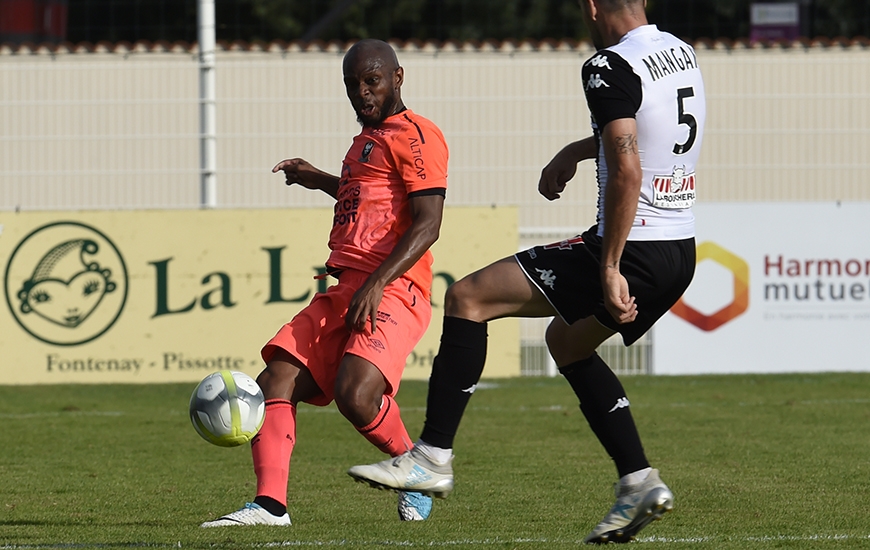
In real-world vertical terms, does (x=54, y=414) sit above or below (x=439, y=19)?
below

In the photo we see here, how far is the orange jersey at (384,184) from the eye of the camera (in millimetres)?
4977

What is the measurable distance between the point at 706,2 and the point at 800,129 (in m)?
10.6

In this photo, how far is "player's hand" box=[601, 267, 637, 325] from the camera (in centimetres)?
401

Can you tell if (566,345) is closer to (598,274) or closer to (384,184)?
(598,274)

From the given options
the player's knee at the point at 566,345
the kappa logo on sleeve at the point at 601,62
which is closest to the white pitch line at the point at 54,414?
the player's knee at the point at 566,345

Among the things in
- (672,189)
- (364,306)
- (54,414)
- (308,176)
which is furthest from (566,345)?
(54,414)

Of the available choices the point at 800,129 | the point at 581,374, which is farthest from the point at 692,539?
the point at 800,129

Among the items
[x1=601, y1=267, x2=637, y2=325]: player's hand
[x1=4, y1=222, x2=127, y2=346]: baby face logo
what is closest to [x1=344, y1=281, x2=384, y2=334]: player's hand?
[x1=601, y1=267, x2=637, y2=325]: player's hand

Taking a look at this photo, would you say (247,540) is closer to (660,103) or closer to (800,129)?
(660,103)

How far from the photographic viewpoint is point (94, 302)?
1119cm

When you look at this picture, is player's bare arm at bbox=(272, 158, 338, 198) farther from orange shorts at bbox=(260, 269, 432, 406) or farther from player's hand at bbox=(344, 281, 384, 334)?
player's hand at bbox=(344, 281, 384, 334)

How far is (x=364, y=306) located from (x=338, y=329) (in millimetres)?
371

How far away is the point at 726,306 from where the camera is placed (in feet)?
37.3

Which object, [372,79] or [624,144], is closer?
[624,144]
